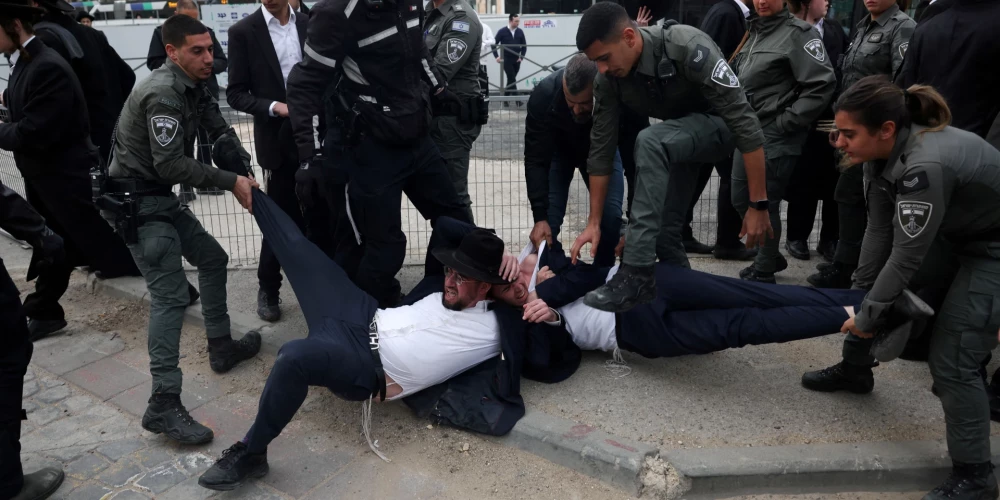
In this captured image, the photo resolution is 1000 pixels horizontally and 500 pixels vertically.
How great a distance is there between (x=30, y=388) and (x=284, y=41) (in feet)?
8.14

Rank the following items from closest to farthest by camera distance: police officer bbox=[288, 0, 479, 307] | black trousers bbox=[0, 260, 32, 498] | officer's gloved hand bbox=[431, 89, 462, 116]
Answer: black trousers bbox=[0, 260, 32, 498], police officer bbox=[288, 0, 479, 307], officer's gloved hand bbox=[431, 89, 462, 116]

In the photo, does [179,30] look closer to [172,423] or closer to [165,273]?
[165,273]

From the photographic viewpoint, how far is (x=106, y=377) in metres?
4.16

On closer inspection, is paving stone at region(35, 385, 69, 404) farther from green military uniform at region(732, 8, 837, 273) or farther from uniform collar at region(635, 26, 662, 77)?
green military uniform at region(732, 8, 837, 273)

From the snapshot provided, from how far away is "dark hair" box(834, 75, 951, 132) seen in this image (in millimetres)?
2686

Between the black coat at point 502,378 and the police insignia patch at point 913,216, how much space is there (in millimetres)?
1646

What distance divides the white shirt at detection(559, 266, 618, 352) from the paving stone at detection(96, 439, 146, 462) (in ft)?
6.97

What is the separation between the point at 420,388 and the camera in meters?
3.47

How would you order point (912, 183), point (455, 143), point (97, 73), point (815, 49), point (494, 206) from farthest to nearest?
point (494, 206) < point (97, 73) < point (455, 143) < point (815, 49) < point (912, 183)

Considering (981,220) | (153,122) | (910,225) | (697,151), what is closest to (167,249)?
(153,122)

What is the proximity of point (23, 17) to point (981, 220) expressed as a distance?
15.3ft

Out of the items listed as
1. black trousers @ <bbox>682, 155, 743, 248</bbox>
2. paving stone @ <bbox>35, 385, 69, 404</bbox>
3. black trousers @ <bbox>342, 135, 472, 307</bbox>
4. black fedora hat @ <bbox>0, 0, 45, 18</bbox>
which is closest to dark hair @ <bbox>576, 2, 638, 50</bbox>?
black trousers @ <bbox>342, 135, 472, 307</bbox>

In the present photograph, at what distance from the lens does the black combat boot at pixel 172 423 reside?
3391 millimetres

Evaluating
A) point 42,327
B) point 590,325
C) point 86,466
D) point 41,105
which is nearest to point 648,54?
point 590,325
